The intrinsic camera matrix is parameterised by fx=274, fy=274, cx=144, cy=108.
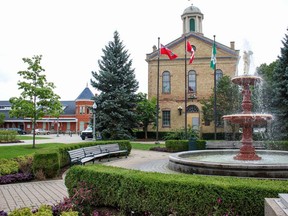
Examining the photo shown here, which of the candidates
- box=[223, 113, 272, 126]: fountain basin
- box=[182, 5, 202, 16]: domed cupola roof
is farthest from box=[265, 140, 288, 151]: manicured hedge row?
box=[182, 5, 202, 16]: domed cupola roof

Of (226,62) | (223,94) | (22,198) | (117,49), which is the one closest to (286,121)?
(223,94)

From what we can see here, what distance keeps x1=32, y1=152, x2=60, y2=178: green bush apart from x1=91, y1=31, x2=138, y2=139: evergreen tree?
18545mm

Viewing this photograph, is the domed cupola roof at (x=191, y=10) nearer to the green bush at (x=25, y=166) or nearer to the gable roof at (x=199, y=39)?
the gable roof at (x=199, y=39)

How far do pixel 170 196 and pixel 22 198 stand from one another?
175 inches

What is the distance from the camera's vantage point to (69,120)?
65.8 meters

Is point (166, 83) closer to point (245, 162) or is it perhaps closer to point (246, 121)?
point (246, 121)

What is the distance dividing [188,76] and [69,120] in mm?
38164

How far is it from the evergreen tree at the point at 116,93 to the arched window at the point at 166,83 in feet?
20.1

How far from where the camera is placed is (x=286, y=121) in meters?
22.5

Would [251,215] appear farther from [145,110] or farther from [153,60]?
[153,60]

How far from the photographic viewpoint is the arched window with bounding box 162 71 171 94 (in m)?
37.2

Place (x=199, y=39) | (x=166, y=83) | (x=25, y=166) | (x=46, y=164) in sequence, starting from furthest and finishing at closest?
(x=166, y=83)
(x=199, y=39)
(x=25, y=166)
(x=46, y=164)

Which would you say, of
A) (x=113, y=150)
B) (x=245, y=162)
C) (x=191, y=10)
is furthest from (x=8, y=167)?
(x=191, y=10)

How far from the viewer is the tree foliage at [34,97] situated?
20.6 meters
